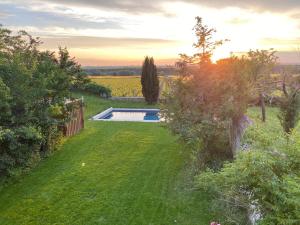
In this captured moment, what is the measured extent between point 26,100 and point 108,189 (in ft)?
11.7

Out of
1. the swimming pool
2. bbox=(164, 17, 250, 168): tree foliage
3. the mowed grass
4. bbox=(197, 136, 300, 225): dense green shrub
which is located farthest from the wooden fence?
bbox=(197, 136, 300, 225): dense green shrub

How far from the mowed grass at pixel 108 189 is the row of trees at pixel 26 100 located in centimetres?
63

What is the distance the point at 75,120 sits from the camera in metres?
14.5

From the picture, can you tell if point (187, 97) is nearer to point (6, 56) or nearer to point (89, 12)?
point (6, 56)

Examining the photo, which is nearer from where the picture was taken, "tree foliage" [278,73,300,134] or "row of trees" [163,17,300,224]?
"row of trees" [163,17,300,224]

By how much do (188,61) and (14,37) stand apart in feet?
18.1

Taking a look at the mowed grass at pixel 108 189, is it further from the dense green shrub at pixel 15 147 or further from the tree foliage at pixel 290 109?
the tree foliage at pixel 290 109

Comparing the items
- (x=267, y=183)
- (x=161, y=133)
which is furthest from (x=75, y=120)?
(x=267, y=183)

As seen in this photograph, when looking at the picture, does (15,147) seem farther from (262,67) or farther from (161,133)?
(262,67)

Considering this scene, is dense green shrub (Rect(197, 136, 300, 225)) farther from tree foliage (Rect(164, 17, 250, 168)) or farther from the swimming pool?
the swimming pool

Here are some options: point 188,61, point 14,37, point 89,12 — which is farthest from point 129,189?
point 89,12

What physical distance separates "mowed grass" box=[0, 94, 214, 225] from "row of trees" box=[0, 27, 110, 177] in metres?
0.63

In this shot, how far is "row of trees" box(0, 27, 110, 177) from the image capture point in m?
8.82

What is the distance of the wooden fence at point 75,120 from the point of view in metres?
13.3
